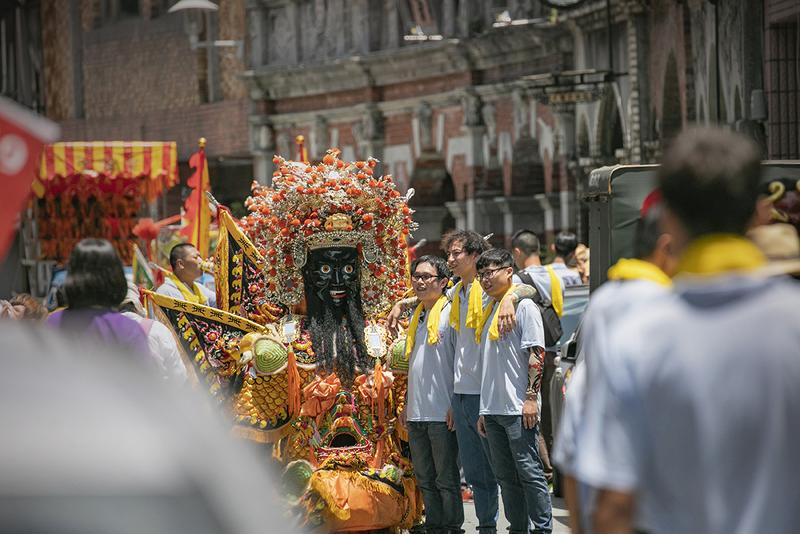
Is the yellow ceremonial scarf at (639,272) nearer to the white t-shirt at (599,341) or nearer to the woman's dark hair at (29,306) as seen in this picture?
the white t-shirt at (599,341)

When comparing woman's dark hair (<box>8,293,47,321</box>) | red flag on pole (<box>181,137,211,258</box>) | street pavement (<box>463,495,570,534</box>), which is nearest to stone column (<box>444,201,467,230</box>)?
red flag on pole (<box>181,137,211,258</box>)

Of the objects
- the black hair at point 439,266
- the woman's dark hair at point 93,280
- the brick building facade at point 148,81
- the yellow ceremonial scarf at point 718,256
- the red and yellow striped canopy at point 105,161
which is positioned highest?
the brick building facade at point 148,81

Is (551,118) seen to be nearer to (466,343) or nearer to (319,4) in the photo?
(319,4)

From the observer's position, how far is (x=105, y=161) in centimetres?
2184

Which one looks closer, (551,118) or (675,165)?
(675,165)

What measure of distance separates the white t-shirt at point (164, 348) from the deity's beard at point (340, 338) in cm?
183

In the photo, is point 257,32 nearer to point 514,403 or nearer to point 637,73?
point 637,73

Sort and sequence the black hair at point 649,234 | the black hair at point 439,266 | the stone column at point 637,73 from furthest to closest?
the stone column at point 637,73, the black hair at point 439,266, the black hair at point 649,234

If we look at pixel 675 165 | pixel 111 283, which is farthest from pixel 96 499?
pixel 111 283

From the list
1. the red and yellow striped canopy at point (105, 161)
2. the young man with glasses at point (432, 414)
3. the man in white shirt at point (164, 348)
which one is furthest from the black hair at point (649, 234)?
the red and yellow striped canopy at point (105, 161)

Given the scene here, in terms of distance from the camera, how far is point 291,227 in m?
9.30

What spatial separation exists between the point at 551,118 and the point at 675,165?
19330 millimetres

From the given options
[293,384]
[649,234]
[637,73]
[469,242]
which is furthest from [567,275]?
[649,234]

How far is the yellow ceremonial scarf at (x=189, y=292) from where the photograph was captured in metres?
12.6
